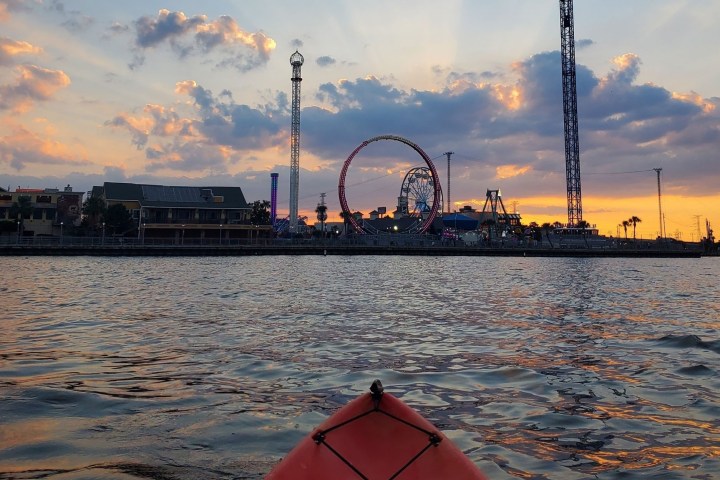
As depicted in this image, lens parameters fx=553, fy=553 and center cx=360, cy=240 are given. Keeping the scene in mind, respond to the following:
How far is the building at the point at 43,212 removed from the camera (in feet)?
314

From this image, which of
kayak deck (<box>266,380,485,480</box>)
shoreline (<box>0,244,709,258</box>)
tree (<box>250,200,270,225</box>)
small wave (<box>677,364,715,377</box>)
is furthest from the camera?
tree (<box>250,200,270,225</box>)

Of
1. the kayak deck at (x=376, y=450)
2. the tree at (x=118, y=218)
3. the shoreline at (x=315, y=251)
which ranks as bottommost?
the kayak deck at (x=376, y=450)

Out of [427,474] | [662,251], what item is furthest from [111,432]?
[662,251]

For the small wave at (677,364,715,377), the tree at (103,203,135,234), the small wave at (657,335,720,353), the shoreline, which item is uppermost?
the tree at (103,203,135,234)

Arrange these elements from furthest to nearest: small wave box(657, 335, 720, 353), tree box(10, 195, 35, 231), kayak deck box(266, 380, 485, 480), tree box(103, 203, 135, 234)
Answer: tree box(103, 203, 135, 234), tree box(10, 195, 35, 231), small wave box(657, 335, 720, 353), kayak deck box(266, 380, 485, 480)

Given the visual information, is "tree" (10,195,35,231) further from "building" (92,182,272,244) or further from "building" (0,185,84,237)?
"building" (92,182,272,244)

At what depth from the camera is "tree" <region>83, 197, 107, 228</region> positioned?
320ft

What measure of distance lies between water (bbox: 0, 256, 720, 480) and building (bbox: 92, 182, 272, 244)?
83.3 meters

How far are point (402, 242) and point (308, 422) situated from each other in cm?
10739

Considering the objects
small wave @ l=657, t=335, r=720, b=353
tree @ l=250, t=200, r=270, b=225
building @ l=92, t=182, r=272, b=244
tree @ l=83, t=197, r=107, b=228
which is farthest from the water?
tree @ l=250, t=200, r=270, b=225

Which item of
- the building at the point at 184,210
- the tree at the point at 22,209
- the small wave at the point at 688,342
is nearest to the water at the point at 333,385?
the small wave at the point at 688,342

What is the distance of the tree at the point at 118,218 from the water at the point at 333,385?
8176 centimetres

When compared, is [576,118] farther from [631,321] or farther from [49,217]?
[631,321]

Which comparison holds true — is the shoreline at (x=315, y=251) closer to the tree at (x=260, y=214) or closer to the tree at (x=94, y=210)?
the tree at (x=94, y=210)
